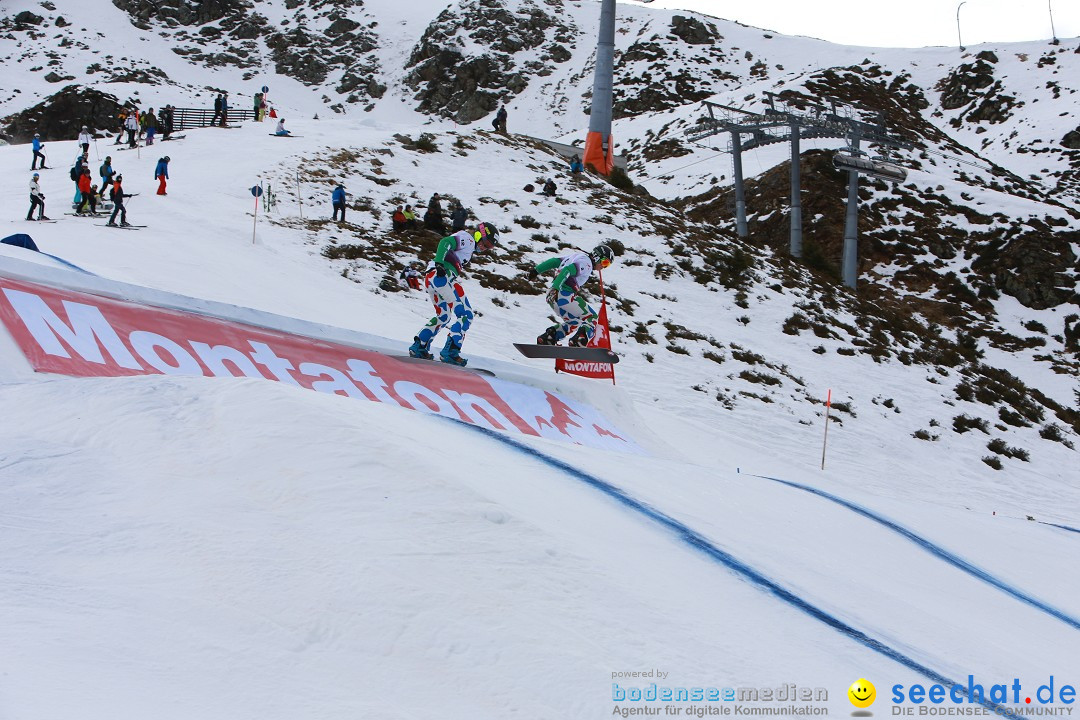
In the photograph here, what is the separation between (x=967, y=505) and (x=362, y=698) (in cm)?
1192

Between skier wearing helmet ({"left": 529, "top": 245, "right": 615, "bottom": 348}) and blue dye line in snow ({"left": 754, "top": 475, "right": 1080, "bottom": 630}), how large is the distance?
420 cm

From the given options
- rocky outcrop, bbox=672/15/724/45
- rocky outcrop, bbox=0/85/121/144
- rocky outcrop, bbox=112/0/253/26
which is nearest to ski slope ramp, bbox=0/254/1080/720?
rocky outcrop, bbox=0/85/121/144

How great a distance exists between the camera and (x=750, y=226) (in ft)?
127

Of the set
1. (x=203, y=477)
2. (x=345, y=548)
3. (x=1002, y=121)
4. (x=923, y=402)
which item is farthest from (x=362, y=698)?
(x=1002, y=121)

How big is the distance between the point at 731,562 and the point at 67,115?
6213 centimetres

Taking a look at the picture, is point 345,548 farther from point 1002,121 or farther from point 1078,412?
point 1002,121

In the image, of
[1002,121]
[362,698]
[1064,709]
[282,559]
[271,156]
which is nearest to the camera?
[362,698]

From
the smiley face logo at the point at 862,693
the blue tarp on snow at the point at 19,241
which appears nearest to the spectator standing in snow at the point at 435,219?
the blue tarp on snow at the point at 19,241

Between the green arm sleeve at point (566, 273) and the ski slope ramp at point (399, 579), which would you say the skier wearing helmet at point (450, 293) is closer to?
the green arm sleeve at point (566, 273)

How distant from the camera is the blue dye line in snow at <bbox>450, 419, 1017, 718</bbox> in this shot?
4043 mm

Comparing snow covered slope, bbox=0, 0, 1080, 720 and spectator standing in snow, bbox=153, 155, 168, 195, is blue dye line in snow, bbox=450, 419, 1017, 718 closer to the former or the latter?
snow covered slope, bbox=0, 0, 1080, 720

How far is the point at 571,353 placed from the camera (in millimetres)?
10953

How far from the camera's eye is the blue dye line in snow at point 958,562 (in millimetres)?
6238

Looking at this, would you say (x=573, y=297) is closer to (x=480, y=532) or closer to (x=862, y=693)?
(x=480, y=532)
